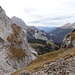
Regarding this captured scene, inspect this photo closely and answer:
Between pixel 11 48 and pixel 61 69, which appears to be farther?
pixel 11 48

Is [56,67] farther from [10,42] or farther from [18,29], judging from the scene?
[18,29]

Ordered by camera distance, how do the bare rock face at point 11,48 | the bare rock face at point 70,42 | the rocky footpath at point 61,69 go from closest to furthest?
1. the rocky footpath at point 61,69
2. the bare rock face at point 70,42
3. the bare rock face at point 11,48

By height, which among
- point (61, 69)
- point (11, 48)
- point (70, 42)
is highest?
point (11, 48)

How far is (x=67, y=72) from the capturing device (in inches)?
1218

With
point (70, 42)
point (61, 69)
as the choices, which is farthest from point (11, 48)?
point (61, 69)

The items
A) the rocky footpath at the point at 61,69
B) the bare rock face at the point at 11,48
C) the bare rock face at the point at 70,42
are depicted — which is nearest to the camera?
the rocky footpath at the point at 61,69

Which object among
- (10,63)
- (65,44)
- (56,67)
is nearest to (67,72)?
(56,67)

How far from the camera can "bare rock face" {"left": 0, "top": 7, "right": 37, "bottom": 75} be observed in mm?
108812

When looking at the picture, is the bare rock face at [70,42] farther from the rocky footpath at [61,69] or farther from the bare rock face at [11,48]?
the rocky footpath at [61,69]

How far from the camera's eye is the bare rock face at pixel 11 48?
109 m

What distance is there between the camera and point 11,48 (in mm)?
Result: 118875

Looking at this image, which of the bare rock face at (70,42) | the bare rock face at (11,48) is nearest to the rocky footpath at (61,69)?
the bare rock face at (70,42)

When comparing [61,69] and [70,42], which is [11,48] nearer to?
[70,42]

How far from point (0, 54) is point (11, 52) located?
327 inches
